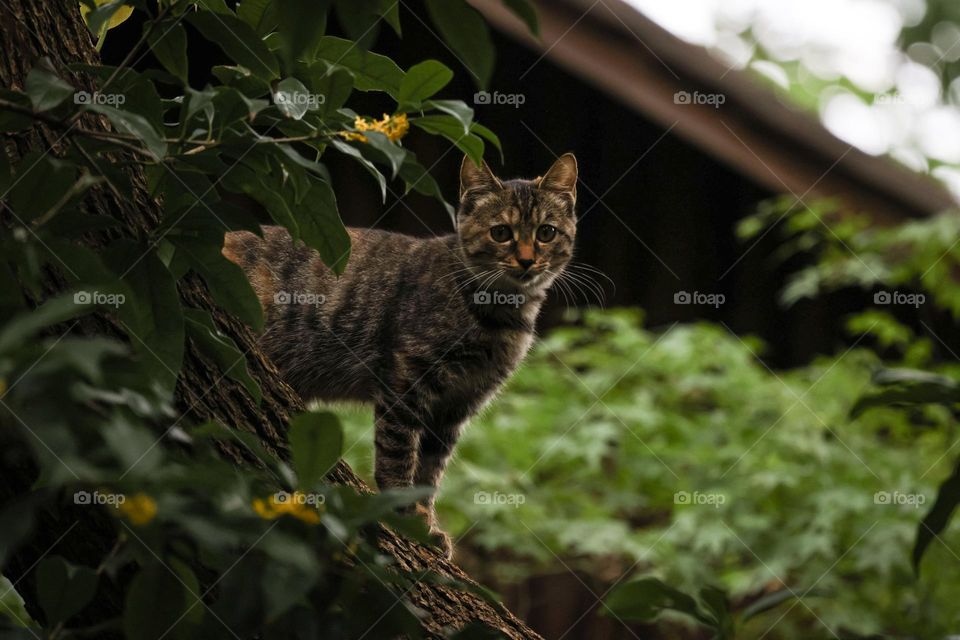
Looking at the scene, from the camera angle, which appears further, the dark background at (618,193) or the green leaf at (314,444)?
the dark background at (618,193)

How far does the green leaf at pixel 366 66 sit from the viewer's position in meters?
1.48

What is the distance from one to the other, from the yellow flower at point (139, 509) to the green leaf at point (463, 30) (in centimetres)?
48

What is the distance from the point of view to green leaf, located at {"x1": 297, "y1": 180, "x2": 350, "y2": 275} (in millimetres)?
1436

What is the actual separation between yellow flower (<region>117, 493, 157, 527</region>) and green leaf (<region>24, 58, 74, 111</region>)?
0.55 meters

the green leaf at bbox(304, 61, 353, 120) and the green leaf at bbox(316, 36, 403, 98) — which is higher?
the green leaf at bbox(316, 36, 403, 98)

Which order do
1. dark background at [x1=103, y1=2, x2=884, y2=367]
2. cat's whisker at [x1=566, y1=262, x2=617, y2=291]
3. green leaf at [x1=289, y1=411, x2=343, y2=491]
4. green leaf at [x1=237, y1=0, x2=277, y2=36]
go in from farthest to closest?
dark background at [x1=103, y1=2, x2=884, y2=367]
cat's whisker at [x1=566, y1=262, x2=617, y2=291]
green leaf at [x1=237, y1=0, x2=277, y2=36]
green leaf at [x1=289, y1=411, x2=343, y2=491]

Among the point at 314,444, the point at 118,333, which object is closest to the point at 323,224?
the point at 118,333

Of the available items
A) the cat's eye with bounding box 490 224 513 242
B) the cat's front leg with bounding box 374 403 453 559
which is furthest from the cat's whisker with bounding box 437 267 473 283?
the cat's front leg with bounding box 374 403 453 559

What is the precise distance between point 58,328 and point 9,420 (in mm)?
635

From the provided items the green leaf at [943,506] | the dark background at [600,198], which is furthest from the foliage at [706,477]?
the green leaf at [943,506]

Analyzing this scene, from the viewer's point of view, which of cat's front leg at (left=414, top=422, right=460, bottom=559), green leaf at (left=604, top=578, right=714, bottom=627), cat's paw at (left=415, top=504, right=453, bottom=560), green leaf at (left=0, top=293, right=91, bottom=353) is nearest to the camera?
green leaf at (left=0, top=293, right=91, bottom=353)

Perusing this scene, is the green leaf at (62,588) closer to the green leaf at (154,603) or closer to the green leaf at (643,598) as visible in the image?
the green leaf at (154,603)

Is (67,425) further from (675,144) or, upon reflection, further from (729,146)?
(675,144)

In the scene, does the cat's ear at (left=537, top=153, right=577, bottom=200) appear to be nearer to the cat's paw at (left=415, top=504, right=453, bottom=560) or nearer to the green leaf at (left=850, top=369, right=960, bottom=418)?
the cat's paw at (left=415, top=504, right=453, bottom=560)
